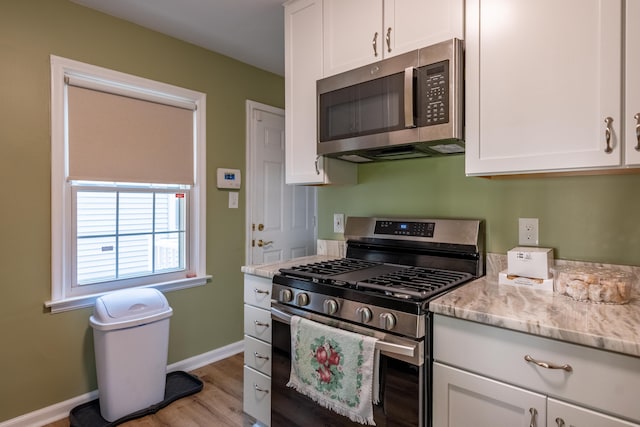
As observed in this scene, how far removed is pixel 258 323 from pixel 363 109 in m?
1.23

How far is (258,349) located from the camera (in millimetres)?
1871

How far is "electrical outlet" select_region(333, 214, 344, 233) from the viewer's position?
232 centimetres

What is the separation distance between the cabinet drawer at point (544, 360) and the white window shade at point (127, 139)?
6.98ft

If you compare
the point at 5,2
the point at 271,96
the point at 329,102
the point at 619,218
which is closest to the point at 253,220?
the point at 271,96

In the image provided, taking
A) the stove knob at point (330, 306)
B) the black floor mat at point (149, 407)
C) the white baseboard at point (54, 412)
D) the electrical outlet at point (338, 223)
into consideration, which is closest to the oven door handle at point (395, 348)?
the stove knob at point (330, 306)

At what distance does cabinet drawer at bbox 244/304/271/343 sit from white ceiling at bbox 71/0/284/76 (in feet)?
5.99

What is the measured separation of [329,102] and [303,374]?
1.34 metres

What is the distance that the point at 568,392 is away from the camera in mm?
1006

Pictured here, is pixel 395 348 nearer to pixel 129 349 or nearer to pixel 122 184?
pixel 129 349

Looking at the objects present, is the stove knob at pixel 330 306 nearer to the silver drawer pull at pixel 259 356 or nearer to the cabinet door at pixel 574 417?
the silver drawer pull at pixel 259 356

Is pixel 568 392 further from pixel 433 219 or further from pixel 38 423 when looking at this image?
pixel 38 423

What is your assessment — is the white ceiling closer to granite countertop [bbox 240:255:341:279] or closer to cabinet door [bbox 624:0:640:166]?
granite countertop [bbox 240:255:341:279]

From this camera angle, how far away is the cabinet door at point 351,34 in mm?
1719

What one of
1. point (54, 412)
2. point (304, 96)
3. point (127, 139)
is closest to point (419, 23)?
point (304, 96)
